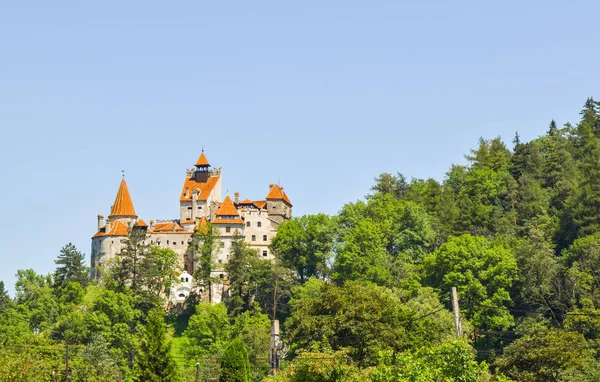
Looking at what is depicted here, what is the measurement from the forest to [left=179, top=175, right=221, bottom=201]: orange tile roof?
890cm

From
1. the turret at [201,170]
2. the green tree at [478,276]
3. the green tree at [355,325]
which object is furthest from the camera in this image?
the turret at [201,170]

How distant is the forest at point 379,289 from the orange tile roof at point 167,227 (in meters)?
2.51

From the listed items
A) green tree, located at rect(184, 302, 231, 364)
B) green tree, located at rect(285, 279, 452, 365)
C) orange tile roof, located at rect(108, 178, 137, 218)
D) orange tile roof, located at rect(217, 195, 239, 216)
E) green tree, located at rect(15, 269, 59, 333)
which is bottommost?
green tree, located at rect(285, 279, 452, 365)

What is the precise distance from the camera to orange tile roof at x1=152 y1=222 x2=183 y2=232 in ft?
389

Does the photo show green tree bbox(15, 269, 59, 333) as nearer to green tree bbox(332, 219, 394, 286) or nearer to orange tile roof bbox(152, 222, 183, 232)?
orange tile roof bbox(152, 222, 183, 232)

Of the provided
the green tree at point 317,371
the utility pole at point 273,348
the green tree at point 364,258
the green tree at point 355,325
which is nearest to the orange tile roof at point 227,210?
the green tree at point 364,258

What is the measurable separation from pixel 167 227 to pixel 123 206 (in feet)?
21.2

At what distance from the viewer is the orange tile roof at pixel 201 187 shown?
123375 millimetres

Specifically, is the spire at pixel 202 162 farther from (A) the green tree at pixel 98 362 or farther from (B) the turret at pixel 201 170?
(A) the green tree at pixel 98 362

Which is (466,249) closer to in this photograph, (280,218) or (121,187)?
(280,218)

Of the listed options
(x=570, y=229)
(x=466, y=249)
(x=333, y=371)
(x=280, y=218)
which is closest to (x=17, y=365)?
(x=333, y=371)

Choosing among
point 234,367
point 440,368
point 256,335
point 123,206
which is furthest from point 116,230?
point 440,368

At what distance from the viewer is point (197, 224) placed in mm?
119188

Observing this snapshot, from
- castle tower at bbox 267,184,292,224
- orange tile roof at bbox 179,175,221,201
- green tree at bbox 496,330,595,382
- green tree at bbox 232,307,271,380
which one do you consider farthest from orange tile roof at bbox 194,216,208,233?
green tree at bbox 496,330,595,382
